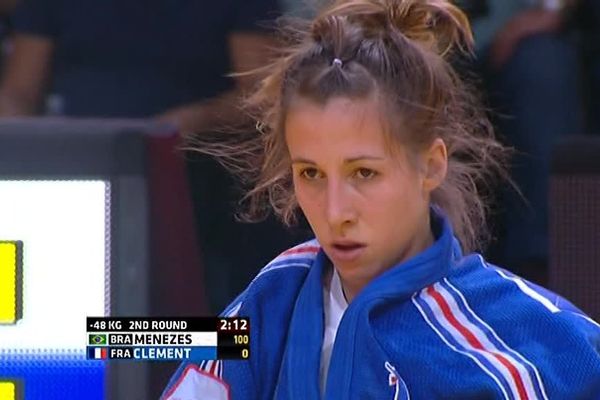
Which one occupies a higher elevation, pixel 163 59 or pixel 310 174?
pixel 163 59

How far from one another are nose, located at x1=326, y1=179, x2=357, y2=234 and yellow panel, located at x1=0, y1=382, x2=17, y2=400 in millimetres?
1027

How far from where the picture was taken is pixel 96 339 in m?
2.06

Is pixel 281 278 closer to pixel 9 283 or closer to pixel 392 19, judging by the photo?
pixel 392 19

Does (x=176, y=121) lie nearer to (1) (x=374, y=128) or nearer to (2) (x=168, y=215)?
(2) (x=168, y=215)

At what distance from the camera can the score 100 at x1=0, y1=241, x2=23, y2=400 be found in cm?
245

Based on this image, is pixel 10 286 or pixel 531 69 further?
pixel 531 69

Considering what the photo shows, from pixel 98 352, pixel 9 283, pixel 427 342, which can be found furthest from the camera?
pixel 9 283

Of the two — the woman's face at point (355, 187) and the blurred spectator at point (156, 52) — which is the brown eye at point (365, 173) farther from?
the blurred spectator at point (156, 52)

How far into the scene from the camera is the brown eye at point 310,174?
1668 mm

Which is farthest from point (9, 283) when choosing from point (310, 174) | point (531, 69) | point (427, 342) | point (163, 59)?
point (531, 69)
